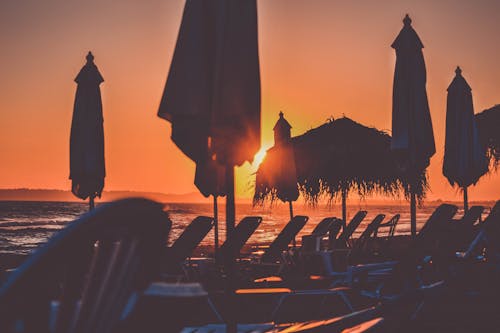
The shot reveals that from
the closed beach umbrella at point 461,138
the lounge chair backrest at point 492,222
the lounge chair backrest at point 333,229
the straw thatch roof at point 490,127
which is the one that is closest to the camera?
the lounge chair backrest at point 492,222

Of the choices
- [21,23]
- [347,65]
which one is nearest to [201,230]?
[347,65]

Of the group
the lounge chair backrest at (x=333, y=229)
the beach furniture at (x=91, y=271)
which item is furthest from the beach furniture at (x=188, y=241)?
the beach furniture at (x=91, y=271)

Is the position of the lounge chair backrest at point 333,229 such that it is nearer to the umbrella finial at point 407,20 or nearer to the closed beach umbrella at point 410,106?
the closed beach umbrella at point 410,106

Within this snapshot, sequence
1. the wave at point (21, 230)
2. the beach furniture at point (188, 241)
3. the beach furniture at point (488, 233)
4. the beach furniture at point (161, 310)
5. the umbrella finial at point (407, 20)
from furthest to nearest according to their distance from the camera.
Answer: the wave at point (21, 230) < the umbrella finial at point (407, 20) < the beach furniture at point (188, 241) < the beach furniture at point (488, 233) < the beach furniture at point (161, 310)

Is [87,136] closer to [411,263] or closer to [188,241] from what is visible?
[188,241]

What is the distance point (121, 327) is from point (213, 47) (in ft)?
8.98

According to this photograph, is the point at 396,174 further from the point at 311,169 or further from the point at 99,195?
the point at 99,195

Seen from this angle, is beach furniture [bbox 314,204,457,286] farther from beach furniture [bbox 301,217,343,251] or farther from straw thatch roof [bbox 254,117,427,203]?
straw thatch roof [bbox 254,117,427,203]

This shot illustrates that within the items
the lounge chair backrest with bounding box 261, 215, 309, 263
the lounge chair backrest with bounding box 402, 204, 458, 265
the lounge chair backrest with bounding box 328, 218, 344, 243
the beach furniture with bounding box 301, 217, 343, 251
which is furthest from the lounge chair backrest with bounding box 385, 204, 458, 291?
the lounge chair backrest with bounding box 328, 218, 344, 243

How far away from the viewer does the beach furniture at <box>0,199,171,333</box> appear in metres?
0.91

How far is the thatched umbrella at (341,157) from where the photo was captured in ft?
44.0

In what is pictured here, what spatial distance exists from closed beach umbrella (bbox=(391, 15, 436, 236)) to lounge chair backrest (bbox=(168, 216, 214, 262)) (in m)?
2.64

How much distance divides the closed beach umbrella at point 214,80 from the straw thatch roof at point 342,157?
9.36m

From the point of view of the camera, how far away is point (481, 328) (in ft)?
17.5
